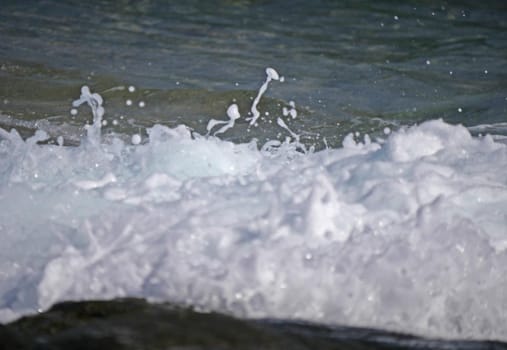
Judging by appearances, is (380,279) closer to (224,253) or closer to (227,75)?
(224,253)

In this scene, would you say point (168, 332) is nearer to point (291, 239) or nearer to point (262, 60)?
point (291, 239)

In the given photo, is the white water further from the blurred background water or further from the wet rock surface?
the blurred background water

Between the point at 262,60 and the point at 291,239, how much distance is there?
6164 mm

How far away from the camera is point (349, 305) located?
3.17 metres

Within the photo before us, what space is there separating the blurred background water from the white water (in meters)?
2.82

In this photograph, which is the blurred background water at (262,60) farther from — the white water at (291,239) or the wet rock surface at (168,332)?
the wet rock surface at (168,332)

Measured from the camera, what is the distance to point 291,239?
334cm

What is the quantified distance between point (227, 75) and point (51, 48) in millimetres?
2079

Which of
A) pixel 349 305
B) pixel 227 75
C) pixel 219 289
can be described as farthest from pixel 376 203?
pixel 227 75

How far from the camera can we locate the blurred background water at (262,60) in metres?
7.48

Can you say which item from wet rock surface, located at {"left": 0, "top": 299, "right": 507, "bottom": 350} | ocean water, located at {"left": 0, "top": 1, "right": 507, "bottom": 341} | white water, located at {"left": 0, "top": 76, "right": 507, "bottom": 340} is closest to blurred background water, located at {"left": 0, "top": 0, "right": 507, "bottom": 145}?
ocean water, located at {"left": 0, "top": 1, "right": 507, "bottom": 341}

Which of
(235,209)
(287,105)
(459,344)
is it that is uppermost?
(287,105)

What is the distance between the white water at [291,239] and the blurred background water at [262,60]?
2.82 metres

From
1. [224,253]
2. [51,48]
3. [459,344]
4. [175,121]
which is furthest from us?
[51,48]
